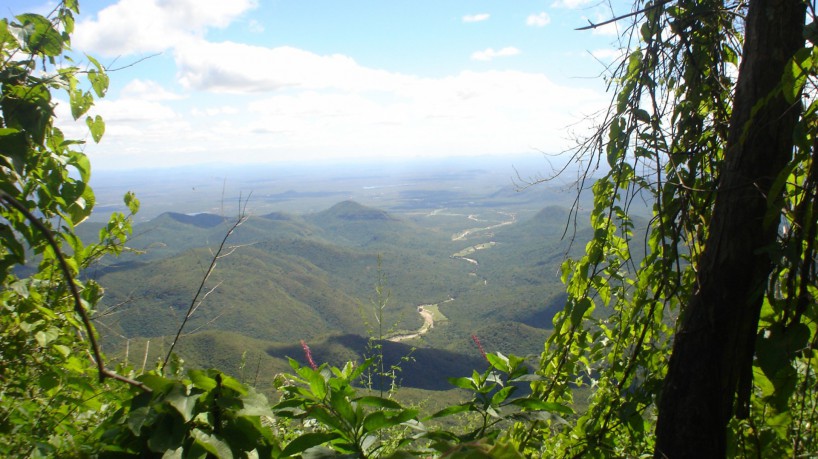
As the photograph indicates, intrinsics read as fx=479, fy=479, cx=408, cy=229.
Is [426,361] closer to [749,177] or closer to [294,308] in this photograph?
[294,308]

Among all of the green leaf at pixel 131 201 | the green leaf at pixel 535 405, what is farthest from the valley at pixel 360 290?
the green leaf at pixel 535 405

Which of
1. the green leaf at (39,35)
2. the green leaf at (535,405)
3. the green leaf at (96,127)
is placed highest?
the green leaf at (39,35)

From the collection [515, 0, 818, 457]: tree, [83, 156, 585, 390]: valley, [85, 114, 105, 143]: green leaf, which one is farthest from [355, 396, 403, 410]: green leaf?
[83, 156, 585, 390]: valley

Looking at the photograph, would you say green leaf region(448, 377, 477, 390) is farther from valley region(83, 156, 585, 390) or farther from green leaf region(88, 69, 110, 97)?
valley region(83, 156, 585, 390)

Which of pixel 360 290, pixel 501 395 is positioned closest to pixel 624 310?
pixel 501 395

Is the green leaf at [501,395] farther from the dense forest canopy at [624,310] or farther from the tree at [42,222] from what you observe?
the tree at [42,222]

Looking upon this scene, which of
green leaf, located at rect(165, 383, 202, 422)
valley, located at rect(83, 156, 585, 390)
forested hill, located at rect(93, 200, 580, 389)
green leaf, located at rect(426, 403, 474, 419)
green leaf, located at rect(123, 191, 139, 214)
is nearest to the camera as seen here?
green leaf, located at rect(165, 383, 202, 422)
